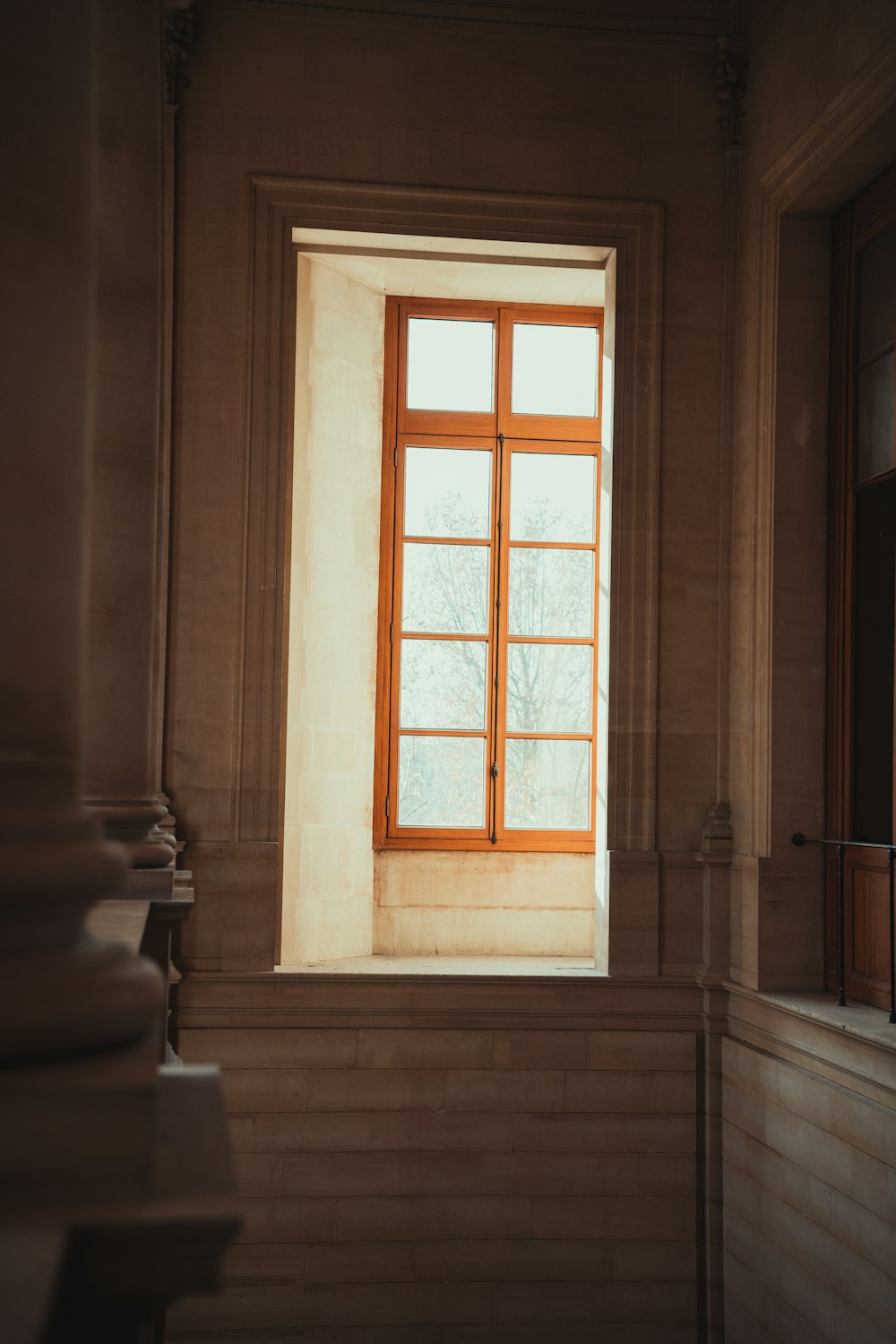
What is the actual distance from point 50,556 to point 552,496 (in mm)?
6433

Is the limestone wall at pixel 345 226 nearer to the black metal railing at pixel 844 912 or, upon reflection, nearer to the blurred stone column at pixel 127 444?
the black metal railing at pixel 844 912

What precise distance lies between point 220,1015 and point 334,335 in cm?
378

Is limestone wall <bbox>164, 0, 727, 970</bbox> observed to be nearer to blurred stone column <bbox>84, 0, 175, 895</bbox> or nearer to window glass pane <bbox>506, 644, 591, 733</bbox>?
window glass pane <bbox>506, 644, 591, 733</bbox>

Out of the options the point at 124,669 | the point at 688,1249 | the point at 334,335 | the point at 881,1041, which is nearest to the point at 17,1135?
the point at 124,669

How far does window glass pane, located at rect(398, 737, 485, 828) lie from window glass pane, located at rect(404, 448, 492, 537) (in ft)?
4.19

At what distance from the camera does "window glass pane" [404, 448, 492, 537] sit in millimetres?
8195

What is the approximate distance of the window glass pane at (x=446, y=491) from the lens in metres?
8.20

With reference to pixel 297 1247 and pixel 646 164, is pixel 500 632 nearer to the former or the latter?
pixel 646 164

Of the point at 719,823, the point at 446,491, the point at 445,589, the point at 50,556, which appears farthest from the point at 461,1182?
the point at 50,556

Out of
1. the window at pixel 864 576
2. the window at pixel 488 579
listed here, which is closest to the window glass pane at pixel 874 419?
the window at pixel 864 576

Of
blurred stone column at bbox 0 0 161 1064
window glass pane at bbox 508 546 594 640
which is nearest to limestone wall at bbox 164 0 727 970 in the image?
window glass pane at bbox 508 546 594 640

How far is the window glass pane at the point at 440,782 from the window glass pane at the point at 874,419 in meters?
2.84

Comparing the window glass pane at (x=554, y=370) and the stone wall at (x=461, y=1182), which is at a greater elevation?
the window glass pane at (x=554, y=370)

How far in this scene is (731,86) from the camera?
7.29 meters
